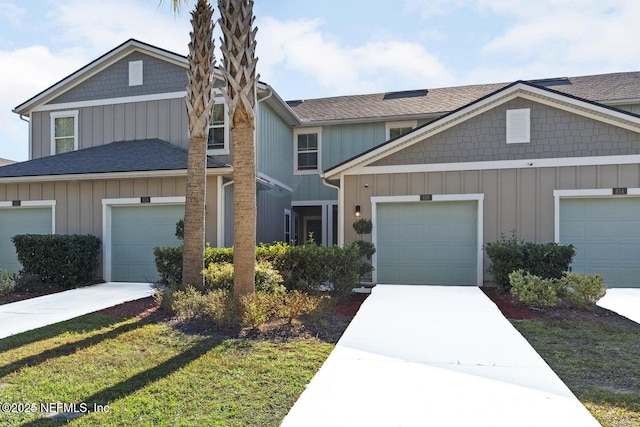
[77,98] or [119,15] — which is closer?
[119,15]

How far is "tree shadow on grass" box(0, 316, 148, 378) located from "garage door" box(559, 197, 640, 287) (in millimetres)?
9285

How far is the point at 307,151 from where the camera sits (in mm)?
14570

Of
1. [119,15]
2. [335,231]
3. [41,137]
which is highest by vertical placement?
[119,15]

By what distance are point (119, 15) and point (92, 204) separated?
16.0 feet

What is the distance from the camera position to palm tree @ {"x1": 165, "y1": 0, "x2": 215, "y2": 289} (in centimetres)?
755

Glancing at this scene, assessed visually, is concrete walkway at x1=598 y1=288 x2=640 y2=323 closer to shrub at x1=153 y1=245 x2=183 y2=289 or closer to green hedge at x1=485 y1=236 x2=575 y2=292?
green hedge at x1=485 y1=236 x2=575 y2=292

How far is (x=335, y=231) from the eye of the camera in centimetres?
1433

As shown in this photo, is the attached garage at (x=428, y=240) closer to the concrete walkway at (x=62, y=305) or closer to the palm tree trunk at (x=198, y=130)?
the palm tree trunk at (x=198, y=130)

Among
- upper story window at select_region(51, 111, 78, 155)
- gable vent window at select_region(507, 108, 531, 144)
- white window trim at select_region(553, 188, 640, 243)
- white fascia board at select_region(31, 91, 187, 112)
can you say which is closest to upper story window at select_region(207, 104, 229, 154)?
white fascia board at select_region(31, 91, 187, 112)

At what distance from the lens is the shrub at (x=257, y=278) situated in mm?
7145

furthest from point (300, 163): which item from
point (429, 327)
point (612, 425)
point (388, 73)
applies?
point (612, 425)

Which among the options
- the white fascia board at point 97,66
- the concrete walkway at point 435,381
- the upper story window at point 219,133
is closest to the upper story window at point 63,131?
the white fascia board at point 97,66

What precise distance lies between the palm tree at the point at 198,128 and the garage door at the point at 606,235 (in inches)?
321

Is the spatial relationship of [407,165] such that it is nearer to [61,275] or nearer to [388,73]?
[388,73]
